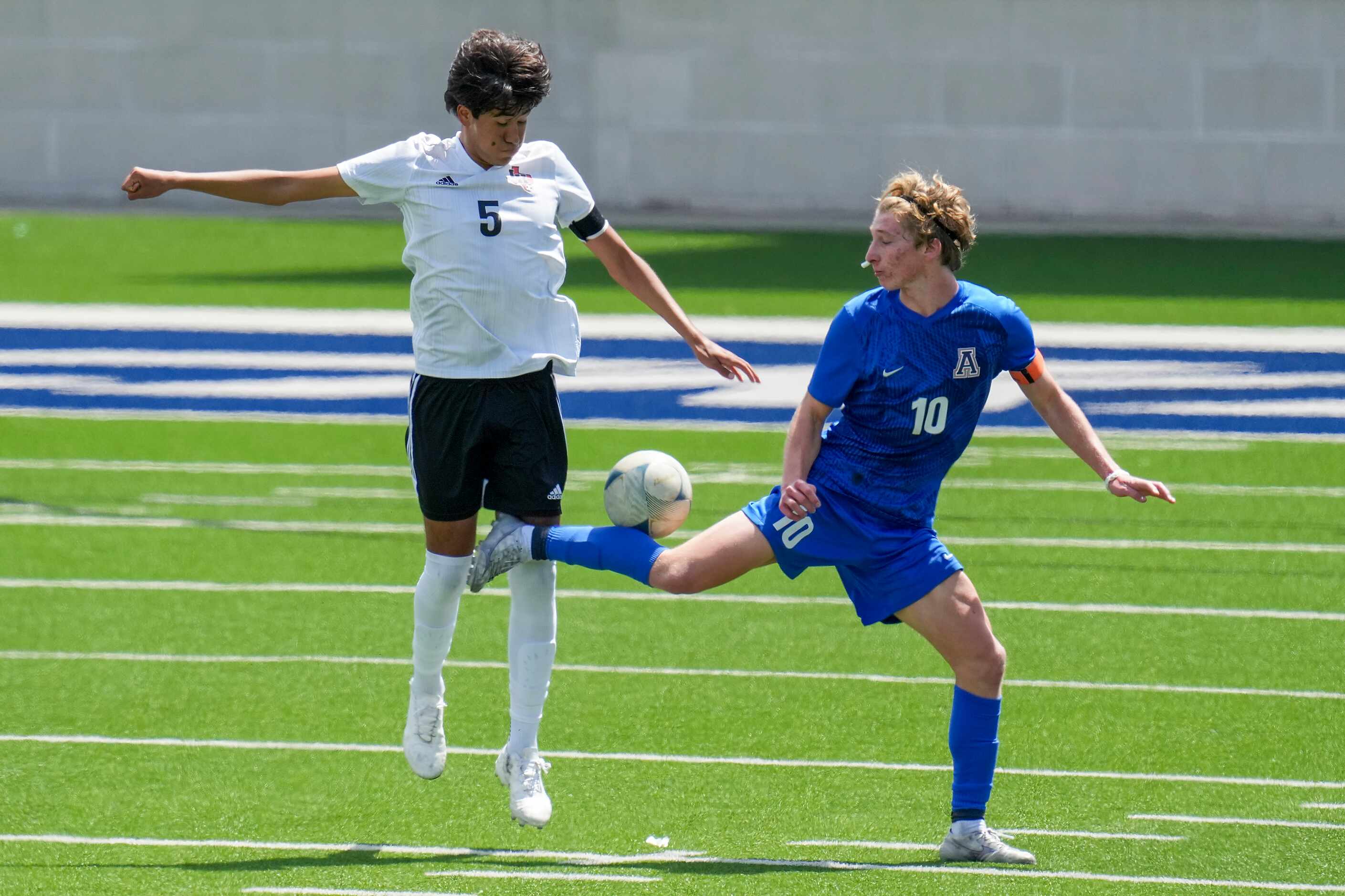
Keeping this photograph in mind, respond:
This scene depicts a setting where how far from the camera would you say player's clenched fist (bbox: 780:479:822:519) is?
496cm

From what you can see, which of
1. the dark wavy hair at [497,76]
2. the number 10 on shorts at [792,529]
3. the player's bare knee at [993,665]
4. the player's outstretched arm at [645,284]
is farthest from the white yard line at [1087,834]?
the dark wavy hair at [497,76]

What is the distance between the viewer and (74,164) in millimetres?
27500

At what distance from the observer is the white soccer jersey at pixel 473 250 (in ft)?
17.3

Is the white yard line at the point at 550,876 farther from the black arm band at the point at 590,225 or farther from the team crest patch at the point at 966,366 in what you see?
the black arm band at the point at 590,225

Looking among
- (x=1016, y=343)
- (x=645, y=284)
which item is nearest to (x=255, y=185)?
(x=645, y=284)

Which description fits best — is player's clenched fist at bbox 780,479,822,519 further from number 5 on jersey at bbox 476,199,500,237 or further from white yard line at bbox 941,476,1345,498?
white yard line at bbox 941,476,1345,498

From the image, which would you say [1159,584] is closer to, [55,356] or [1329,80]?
[55,356]

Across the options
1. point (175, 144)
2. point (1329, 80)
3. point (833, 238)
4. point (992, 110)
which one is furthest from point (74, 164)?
point (1329, 80)

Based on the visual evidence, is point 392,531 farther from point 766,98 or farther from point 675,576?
point 766,98

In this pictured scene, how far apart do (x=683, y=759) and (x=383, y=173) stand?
2.14 meters

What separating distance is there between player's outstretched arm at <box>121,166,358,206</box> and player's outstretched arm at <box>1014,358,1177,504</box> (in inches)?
77.1

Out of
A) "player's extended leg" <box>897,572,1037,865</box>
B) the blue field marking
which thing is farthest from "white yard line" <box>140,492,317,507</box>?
"player's extended leg" <box>897,572,1037,865</box>

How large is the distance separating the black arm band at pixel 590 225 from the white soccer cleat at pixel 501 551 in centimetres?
86

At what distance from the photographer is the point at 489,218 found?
5289 mm
